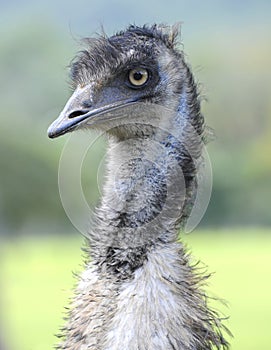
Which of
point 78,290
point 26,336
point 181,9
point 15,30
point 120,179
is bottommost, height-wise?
point 26,336

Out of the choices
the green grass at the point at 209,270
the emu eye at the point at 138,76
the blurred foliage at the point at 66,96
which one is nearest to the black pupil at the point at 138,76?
the emu eye at the point at 138,76

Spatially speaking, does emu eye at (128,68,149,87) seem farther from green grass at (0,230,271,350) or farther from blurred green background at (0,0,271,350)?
green grass at (0,230,271,350)

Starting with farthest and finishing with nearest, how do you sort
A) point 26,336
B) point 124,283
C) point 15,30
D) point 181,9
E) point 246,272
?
point 181,9 < point 15,30 < point 246,272 < point 26,336 < point 124,283

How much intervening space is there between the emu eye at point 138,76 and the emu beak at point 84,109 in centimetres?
5

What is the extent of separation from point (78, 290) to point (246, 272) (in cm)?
952

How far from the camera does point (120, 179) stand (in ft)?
10.5

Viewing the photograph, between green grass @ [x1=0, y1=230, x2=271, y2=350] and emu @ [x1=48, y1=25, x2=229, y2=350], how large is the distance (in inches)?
192

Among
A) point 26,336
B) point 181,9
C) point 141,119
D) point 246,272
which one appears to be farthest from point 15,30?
point 141,119

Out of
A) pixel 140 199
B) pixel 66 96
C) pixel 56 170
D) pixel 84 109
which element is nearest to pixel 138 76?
pixel 84 109

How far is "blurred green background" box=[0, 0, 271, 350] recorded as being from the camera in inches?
409

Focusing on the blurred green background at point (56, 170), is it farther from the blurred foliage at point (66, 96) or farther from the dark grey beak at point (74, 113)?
→ the dark grey beak at point (74, 113)

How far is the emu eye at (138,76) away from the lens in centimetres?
317

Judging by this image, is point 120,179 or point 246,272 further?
point 246,272

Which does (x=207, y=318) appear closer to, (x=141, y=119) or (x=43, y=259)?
(x=141, y=119)
